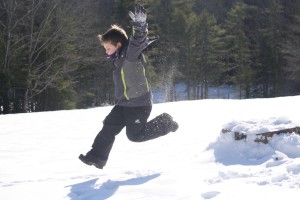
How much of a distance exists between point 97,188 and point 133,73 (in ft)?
3.93

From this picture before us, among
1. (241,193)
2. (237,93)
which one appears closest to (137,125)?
(241,193)

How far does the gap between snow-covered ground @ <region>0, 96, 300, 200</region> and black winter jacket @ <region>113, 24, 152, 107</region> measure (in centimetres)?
68

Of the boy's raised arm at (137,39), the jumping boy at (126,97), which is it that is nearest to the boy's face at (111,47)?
the jumping boy at (126,97)

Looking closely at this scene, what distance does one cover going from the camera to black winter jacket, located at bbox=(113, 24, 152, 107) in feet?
13.0

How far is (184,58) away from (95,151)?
3301 centimetres

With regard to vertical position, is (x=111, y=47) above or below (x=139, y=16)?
below

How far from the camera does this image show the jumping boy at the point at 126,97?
4.09 meters

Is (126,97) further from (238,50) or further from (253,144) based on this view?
(238,50)

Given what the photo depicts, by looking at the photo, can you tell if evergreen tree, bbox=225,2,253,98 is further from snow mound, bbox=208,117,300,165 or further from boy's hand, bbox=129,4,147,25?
boy's hand, bbox=129,4,147,25

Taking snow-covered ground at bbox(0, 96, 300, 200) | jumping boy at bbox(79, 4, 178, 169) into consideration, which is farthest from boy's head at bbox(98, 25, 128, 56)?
snow-covered ground at bbox(0, 96, 300, 200)

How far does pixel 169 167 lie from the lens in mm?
4047

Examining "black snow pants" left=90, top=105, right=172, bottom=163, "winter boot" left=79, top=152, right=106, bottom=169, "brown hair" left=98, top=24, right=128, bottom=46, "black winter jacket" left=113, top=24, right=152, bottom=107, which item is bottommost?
"winter boot" left=79, top=152, right=106, bottom=169

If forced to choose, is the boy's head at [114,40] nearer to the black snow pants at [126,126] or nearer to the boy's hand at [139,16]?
the boy's hand at [139,16]

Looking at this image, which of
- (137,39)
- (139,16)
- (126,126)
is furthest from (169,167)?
(139,16)
